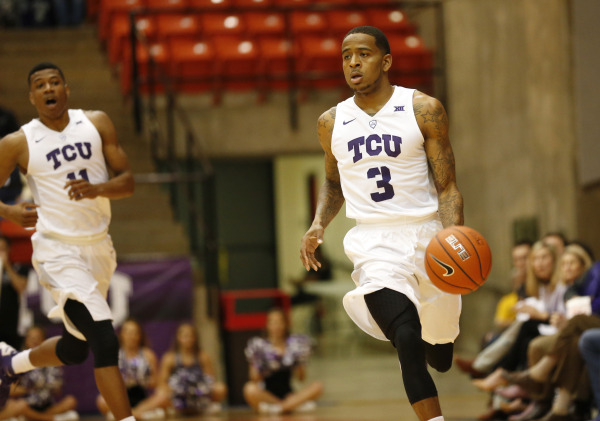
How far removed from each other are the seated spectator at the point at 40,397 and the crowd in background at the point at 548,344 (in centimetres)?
388

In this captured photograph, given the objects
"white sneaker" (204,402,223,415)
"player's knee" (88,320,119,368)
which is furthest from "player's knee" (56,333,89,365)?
"white sneaker" (204,402,223,415)

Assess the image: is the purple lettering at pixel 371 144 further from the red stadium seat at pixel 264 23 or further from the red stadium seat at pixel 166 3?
the red stadium seat at pixel 166 3

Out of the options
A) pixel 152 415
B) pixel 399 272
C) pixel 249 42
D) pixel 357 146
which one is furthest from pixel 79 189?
pixel 249 42

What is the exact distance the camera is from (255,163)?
1641 cm

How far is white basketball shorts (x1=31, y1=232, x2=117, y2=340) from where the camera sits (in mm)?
5227

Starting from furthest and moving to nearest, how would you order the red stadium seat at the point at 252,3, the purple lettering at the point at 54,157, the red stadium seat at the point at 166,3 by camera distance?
the red stadium seat at the point at 166,3 → the red stadium seat at the point at 252,3 → the purple lettering at the point at 54,157

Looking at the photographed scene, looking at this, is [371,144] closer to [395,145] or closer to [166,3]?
[395,145]

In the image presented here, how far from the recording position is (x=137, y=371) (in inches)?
363

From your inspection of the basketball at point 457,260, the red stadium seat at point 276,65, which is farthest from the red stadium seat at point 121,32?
the basketball at point 457,260

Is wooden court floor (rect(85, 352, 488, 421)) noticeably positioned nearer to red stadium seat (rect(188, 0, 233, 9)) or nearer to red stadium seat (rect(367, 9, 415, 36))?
red stadium seat (rect(367, 9, 415, 36))

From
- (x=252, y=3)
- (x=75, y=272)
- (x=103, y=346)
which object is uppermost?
(x=252, y=3)

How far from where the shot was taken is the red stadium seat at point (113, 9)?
1382 cm

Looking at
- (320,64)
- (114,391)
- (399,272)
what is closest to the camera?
(399,272)

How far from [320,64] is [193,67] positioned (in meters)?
1.72
